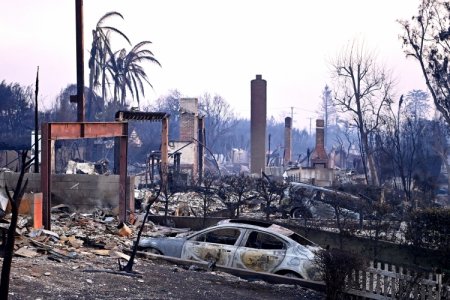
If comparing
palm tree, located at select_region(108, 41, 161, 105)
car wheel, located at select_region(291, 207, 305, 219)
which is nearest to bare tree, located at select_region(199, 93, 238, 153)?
palm tree, located at select_region(108, 41, 161, 105)

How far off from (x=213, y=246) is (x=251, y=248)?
2.60ft

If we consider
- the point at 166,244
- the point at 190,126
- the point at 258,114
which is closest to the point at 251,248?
the point at 166,244

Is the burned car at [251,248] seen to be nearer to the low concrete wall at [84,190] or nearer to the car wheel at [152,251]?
the car wheel at [152,251]

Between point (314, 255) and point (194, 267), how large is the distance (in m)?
2.48

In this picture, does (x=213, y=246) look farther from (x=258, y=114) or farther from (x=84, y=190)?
(x=258, y=114)

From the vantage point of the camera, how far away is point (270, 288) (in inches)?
396

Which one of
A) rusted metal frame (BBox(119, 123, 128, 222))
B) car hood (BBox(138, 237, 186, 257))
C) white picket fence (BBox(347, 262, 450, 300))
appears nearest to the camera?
white picket fence (BBox(347, 262, 450, 300))

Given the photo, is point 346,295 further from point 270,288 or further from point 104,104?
point 104,104

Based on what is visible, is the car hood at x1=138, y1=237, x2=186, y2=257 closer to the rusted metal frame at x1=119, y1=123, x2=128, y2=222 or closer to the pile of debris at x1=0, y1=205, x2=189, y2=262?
the pile of debris at x1=0, y1=205, x2=189, y2=262

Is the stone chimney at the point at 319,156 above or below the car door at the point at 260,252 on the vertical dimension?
above

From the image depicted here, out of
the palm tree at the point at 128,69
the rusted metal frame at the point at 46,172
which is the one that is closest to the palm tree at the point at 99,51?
the palm tree at the point at 128,69

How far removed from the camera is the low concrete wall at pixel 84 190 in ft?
60.1

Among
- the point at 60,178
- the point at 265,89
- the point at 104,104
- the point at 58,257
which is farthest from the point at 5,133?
the point at 58,257

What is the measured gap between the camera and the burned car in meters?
10.5
